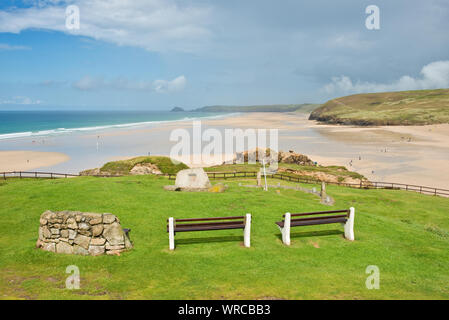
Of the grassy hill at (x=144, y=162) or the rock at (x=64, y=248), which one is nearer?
the rock at (x=64, y=248)

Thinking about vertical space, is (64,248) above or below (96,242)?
below

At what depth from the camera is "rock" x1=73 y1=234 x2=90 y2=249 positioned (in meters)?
10.3

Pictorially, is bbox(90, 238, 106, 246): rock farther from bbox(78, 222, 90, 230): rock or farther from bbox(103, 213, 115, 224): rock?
bbox(103, 213, 115, 224): rock

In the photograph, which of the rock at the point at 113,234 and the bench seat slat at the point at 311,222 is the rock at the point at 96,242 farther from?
the bench seat slat at the point at 311,222

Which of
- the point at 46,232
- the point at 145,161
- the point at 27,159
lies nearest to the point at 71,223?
the point at 46,232

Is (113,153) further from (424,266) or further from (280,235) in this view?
(424,266)

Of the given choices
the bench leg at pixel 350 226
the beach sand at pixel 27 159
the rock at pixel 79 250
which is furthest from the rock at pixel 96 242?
the beach sand at pixel 27 159

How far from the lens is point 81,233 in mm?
10328

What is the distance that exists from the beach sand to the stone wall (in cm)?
4039

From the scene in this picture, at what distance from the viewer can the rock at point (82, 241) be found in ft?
33.9

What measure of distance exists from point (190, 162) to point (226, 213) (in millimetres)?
36051

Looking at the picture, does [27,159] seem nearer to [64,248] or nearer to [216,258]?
[64,248]

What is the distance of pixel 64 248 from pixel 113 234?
1814 mm

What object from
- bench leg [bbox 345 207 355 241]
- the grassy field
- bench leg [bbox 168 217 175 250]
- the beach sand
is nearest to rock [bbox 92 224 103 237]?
the grassy field
